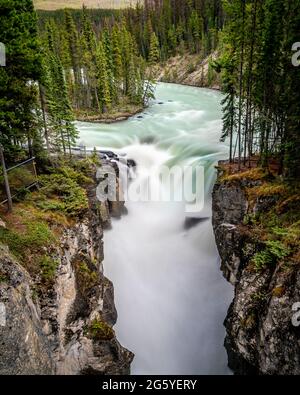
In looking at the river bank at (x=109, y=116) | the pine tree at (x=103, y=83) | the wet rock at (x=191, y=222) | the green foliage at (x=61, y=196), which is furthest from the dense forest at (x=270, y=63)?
the pine tree at (x=103, y=83)

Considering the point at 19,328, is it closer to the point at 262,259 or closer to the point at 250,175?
the point at 262,259

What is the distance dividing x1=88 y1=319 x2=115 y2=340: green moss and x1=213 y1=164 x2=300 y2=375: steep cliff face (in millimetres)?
5988

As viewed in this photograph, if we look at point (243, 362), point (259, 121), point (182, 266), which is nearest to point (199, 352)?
point (243, 362)

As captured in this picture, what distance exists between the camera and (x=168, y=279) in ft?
72.6

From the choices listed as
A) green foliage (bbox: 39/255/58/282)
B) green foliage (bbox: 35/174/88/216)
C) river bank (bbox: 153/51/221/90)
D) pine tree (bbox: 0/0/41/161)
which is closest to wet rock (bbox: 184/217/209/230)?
green foliage (bbox: 35/174/88/216)

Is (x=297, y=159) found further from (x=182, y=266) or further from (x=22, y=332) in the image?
(x=22, y=332)

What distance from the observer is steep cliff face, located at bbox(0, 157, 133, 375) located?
10.4m

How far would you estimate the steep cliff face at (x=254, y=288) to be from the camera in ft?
42.2

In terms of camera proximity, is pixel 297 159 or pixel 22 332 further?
pixel 297 159

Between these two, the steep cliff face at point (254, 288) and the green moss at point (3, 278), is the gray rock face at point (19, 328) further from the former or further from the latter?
the steep cliff face at point (254, 288)

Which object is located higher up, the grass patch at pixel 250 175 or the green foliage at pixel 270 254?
the grass patch at pixel 250 175

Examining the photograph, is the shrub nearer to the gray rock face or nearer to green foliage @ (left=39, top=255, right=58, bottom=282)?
green foliage @ (left=39, top=255, right=58, bottom=282)

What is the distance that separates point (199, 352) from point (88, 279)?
27.1 ft

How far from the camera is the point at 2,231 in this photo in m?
13.3
